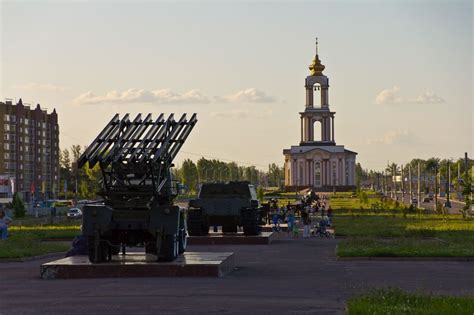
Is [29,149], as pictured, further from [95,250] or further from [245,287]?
[245,287]

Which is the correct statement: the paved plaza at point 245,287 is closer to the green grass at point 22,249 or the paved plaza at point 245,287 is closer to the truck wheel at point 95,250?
the truck wheel at point 95,250

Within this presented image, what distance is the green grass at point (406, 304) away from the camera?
14.9 meters

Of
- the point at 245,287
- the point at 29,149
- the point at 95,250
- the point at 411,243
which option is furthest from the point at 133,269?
the point at 29,149

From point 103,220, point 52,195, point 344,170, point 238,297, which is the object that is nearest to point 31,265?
point 103,220

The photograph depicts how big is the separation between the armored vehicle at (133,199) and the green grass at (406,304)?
24.4 ft

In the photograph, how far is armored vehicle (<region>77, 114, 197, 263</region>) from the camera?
23531mm

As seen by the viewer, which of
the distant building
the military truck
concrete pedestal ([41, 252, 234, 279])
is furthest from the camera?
the distant building

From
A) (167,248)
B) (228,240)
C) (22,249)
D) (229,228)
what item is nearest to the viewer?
(167,248)

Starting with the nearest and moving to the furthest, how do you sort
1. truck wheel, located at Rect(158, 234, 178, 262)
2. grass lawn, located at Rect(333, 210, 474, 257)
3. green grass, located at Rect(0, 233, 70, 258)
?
truck wheel, located at Rect(158, 234, 178, 262), grass lawn, located at Rect(333, 210, 474, 257), green grass, located at Rect(0, 233, 70, 258)

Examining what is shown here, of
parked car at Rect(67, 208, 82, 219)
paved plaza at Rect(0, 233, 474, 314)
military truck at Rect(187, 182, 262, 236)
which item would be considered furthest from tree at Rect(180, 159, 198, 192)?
paved plaza at Rect(0, 233, 474, 314)

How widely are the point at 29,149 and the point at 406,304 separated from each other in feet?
518

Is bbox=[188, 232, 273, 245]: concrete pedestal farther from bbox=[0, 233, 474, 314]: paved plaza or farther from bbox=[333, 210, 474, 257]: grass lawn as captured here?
bbox=[0, 233, 474, 314]: paved plaza

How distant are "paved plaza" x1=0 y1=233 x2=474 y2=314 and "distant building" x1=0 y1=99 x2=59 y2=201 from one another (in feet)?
417

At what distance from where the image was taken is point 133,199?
23.8 metres
